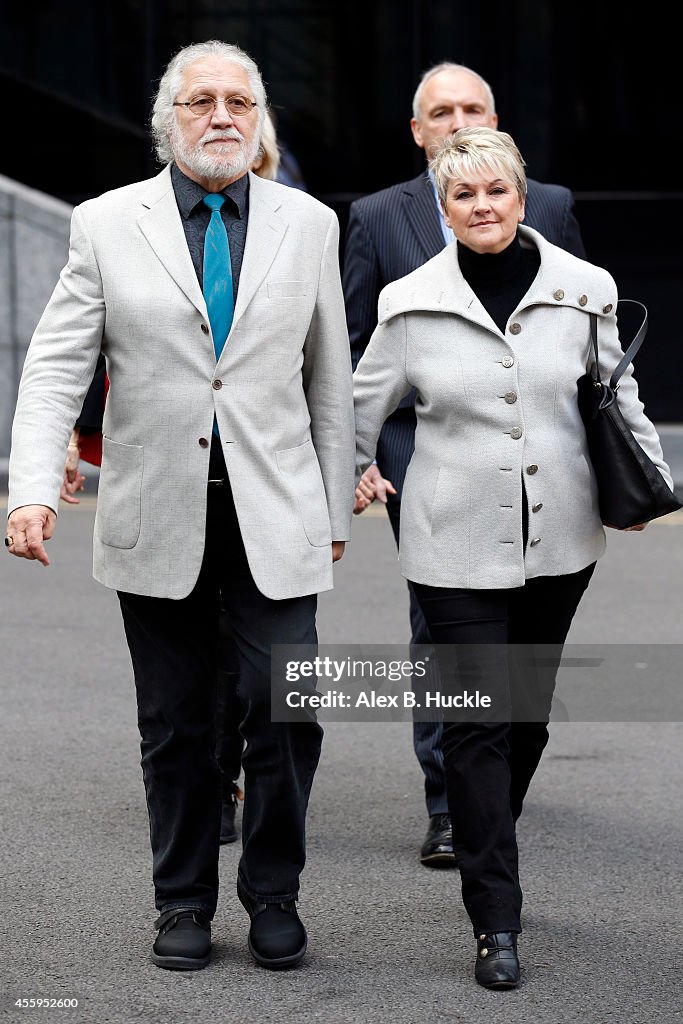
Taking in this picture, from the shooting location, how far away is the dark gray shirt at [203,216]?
3500 millimetres

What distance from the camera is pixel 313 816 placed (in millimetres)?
4656

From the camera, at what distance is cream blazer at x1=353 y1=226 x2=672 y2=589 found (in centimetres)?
360

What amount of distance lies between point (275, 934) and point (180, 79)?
1.89 m

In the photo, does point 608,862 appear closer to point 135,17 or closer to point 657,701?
point 657,701

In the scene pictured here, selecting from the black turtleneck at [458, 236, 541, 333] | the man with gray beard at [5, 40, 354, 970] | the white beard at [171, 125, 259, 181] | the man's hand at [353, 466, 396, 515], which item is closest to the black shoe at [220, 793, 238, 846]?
the man with gray beard at [5, 40, 354, 970]

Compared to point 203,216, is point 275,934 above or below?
below

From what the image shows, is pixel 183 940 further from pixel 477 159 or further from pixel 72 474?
pixel 477 159

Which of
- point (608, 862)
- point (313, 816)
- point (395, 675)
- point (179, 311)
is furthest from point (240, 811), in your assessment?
point (179, 311)

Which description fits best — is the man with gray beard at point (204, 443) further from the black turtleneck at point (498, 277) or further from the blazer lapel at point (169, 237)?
the black turtleneck at point (498, 277)

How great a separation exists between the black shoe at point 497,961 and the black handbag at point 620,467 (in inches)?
37.4

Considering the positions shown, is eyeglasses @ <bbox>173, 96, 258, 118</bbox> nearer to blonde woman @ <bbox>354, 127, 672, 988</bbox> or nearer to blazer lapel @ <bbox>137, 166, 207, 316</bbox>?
blazer lapel @ <bbox>137, 166, 207, 316</bbox>

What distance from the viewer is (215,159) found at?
3469 mm

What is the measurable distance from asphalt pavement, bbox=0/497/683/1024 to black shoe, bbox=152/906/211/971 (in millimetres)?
36

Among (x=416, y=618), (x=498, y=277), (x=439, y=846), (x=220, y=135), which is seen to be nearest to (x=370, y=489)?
(x=416, y=618)
